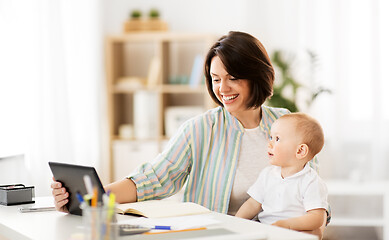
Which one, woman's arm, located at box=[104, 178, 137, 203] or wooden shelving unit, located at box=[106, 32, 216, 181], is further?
wooden shelving unit, located at box=[106, 32, 216, 181]

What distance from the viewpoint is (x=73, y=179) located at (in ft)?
6.61

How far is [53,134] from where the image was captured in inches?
166

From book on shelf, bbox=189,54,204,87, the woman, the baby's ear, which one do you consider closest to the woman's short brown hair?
the woman

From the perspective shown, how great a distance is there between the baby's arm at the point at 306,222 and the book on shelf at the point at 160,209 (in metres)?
0.27

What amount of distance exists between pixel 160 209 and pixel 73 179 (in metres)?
0.31

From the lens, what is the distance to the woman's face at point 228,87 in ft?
7.89

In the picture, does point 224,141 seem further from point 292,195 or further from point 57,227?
point 57,227

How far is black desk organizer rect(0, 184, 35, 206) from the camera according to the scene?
2.33 m

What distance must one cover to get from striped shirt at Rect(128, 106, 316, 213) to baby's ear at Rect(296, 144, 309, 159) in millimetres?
366

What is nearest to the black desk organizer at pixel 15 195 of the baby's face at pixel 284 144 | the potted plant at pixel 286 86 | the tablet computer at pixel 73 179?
the tablet computer at pixel 73 179

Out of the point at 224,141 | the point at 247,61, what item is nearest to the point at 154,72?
the point at 224,141

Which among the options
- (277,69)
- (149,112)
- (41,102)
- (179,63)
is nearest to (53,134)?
(41,102)

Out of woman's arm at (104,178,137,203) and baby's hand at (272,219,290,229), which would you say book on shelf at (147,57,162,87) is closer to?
woman's arm at (104,178,137,203)

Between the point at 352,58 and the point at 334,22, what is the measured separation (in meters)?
0.31
